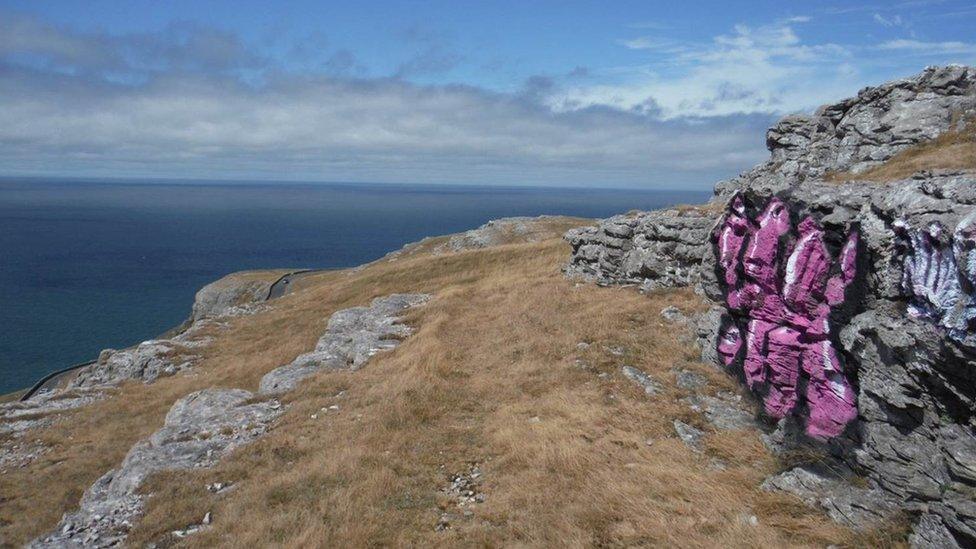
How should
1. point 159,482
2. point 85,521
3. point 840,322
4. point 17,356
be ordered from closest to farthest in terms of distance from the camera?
1. point 840,322
2. point 85,521
3. point 159,482
4. point 17,356

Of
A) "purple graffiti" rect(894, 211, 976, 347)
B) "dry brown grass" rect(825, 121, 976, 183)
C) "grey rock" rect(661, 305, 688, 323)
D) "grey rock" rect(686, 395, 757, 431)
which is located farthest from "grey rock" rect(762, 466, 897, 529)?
"dry brown grass" rect(825, 121, 976, 183)

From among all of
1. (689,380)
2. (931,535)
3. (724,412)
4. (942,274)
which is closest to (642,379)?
(689,380)

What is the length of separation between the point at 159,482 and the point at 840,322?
17.1m

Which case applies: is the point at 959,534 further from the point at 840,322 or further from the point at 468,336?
the point at 468,336

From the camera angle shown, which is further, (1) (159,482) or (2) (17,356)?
(2) (17,356)

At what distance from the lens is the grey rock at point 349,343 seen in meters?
23.4

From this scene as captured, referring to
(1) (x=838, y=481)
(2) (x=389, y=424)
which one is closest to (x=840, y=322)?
(1) (x=838, y=481)

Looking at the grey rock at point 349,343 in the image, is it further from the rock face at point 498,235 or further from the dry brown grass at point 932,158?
the rock face at point 498,235

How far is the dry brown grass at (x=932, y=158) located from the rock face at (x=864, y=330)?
6.48m

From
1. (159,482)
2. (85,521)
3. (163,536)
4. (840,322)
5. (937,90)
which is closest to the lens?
(840,322)

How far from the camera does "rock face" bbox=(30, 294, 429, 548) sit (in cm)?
1340

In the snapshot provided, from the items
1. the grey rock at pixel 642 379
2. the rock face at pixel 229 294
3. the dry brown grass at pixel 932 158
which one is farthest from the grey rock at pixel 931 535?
the rock face at pixel 229 294

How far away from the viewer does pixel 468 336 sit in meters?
24.4

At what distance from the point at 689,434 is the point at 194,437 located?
50.4 ft
